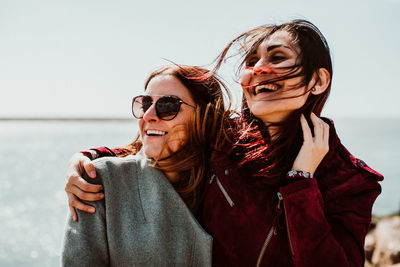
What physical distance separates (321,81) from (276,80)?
37 centimetres

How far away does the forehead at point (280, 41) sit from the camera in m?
1.89

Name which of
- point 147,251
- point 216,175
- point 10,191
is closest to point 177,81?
point 216,175

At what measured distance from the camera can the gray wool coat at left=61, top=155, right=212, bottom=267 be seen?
5.87ft

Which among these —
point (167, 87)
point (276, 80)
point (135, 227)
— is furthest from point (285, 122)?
A: point (135, 227)

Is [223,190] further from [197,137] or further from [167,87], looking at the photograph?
[167,87]

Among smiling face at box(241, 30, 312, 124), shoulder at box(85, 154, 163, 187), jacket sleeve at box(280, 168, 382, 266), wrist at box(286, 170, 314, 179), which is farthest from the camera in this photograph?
shoulder at box(85, 154, 163, 187)

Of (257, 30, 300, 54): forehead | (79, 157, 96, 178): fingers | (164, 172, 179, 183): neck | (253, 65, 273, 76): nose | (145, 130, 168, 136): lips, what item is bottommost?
(164, 172, 179, 183): neck

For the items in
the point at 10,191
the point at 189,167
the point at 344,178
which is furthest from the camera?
the point at 10,191

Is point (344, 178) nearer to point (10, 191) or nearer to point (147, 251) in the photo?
point (147, 251)

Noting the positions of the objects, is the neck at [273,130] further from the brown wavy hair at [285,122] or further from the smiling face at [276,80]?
the smiling face at [276,80]

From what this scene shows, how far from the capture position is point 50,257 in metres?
9.48

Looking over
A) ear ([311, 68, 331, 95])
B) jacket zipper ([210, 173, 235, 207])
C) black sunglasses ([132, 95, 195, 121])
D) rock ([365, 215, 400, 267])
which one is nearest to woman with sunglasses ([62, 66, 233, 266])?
black sunglasses ([132, 95, 195, 121])

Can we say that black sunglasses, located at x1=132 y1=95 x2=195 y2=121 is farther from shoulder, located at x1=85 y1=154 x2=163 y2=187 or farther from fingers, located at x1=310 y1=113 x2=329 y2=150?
fingers, located at x1=310 y1=113 x2=329 y2=150

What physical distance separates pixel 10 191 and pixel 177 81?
18169mm
